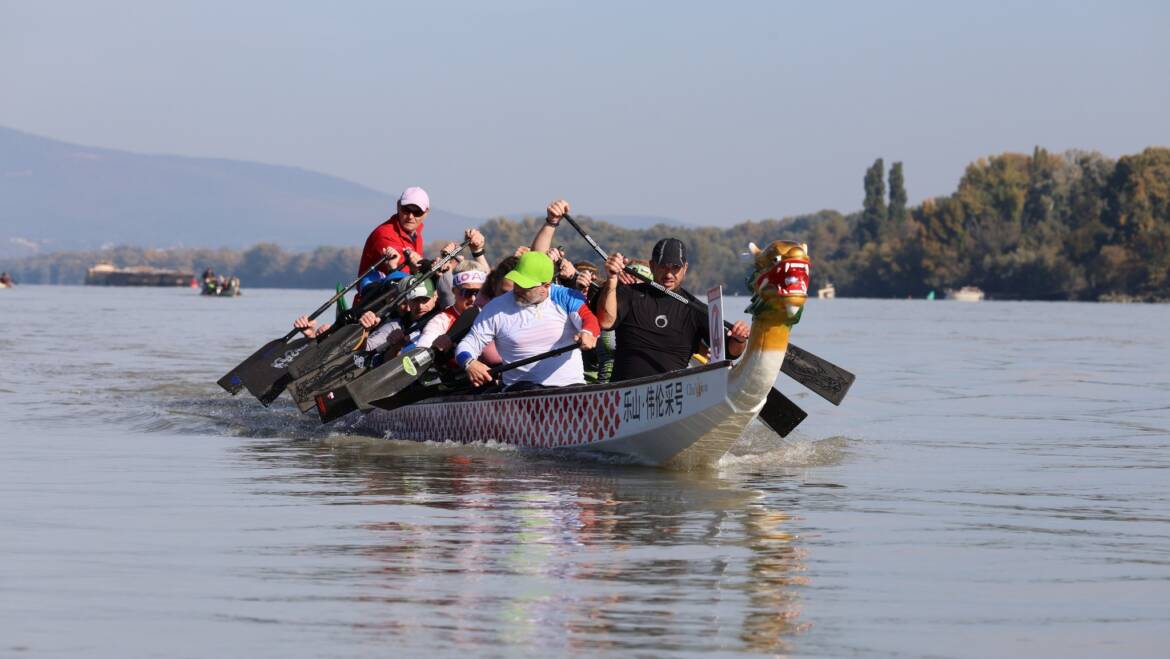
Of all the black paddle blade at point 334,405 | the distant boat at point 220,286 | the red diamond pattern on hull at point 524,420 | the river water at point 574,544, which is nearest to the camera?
the river water at point 574,544

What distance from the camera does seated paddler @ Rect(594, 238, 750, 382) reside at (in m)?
13.0

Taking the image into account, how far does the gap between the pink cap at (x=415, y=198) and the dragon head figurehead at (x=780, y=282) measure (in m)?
7.34

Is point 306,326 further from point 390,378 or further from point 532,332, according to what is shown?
point 532,332

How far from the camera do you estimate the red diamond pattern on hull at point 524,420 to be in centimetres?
1310

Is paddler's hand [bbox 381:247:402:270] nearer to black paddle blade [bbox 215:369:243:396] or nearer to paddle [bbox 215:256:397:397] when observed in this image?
paddle [bbox 215:256:397:397]

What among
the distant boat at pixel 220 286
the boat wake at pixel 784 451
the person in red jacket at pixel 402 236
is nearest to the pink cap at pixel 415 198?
the person in red jacket at pixel 402 236

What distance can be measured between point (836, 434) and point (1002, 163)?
12761 centimetres

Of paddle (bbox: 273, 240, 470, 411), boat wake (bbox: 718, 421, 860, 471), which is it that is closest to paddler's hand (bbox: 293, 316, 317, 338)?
paddle (bbox: 273, 240, 470, 411)

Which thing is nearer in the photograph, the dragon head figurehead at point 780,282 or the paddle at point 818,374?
the dragon head figurehead at point 780,282

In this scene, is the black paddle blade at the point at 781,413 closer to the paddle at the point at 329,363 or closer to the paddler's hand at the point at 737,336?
the paddler's hand at the point at 737,336

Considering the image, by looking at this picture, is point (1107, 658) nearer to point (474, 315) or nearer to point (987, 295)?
point (474, 315)

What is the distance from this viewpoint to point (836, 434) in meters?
17.3

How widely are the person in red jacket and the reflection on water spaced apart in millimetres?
4949

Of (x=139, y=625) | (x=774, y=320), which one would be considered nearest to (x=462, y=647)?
(x=139, y=625)
